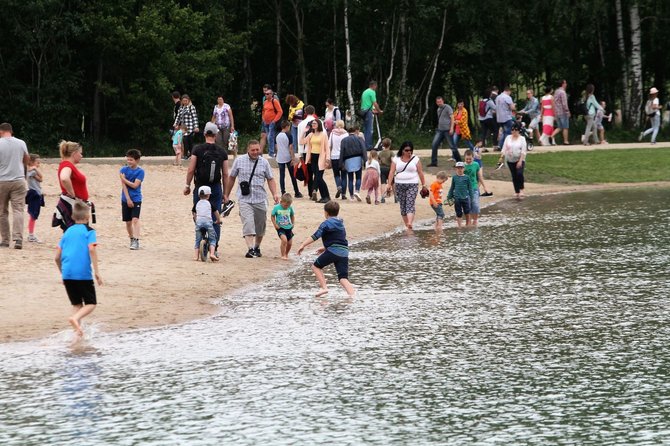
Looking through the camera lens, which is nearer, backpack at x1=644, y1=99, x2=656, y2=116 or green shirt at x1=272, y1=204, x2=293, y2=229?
green shirt at x1=272, y1=204, x2=293, y2=229

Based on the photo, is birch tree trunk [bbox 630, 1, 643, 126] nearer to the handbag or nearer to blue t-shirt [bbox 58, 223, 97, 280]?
the handbag

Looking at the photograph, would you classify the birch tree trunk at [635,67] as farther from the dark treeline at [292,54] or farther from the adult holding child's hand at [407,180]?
the adult holding child's hand at [407,180]

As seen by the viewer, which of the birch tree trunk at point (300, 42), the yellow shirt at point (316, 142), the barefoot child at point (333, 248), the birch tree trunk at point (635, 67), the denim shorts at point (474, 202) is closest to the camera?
the barefoot child at point (333, 248)

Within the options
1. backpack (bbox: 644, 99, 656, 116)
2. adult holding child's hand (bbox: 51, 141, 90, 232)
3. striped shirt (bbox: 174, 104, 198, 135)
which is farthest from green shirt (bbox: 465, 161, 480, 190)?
backpack (bbox: 644, 99, 656, 116)

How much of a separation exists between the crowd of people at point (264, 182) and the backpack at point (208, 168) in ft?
0.05

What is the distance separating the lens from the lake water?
31.3 feet

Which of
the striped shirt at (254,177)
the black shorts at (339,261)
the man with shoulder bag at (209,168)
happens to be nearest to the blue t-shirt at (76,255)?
the black shorts at (339,261)

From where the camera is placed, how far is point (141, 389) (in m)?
11.0

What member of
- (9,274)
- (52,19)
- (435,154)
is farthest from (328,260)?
(52,19)

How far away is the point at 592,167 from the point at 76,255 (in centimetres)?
2530

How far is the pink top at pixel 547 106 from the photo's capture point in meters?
40.6

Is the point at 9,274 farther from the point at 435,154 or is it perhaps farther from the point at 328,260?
the point at 435,154

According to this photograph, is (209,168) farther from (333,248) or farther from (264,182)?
(333,248)

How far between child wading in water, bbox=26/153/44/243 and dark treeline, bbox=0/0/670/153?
21.9 meters
